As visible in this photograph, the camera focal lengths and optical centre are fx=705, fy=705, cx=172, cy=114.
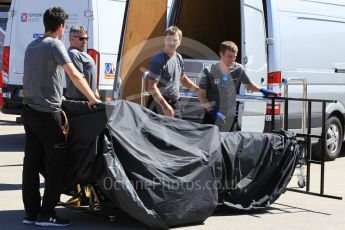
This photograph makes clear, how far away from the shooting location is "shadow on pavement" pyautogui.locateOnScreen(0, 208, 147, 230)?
6.49 meters

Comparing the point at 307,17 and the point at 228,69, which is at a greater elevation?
the point at 307,17

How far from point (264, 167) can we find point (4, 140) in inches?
272

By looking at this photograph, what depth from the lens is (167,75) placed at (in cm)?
793

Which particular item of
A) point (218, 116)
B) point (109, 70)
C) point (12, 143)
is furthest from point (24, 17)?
point (218, 116)

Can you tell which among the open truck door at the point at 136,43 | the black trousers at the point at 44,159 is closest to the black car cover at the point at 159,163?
the black trousers at the point at 44,159

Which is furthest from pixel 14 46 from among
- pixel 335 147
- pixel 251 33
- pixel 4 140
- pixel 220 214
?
pixel 220 214

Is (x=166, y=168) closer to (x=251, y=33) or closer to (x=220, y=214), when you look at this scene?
(x=220, y=214)

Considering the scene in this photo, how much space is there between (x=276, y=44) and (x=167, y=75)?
→ 248 cm

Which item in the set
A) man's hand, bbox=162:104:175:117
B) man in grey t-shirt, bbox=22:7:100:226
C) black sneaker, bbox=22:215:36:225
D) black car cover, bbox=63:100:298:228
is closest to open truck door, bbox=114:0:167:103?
man's hand, bbox=162:104:175:117

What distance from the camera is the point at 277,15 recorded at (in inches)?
392

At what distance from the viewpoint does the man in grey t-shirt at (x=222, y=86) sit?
26.6ft

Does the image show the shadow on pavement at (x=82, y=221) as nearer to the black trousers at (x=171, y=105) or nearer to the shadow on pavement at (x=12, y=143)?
the black trousers at (x=171, y=105)

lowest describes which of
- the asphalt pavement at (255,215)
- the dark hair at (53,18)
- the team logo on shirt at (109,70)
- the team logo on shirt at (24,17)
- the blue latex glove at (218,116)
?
the asphalt pavement at (255,215)

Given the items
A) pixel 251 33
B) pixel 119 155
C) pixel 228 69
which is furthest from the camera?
pixel 251 33
